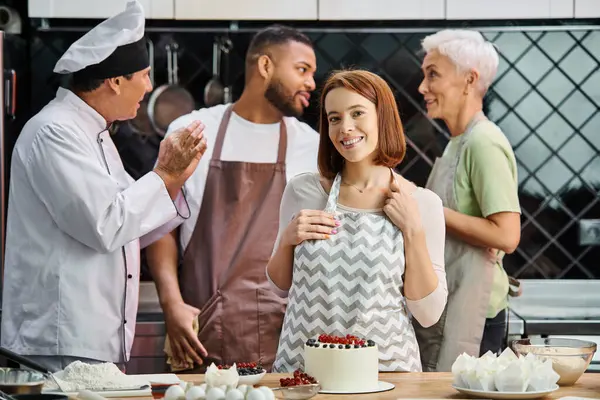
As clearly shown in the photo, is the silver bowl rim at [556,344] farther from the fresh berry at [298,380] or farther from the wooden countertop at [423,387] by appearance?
the fresh berry at [298,380]

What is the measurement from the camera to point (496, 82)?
4.00 metres

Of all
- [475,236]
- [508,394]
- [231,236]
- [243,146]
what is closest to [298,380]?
[508,394]

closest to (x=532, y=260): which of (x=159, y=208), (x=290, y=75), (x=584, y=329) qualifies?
(x=584, y=329)

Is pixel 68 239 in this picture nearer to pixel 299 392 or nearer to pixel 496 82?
pixel 299 392

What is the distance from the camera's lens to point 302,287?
2.38m

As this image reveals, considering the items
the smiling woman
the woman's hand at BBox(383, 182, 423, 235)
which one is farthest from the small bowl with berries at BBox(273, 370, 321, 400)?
the smiling woman

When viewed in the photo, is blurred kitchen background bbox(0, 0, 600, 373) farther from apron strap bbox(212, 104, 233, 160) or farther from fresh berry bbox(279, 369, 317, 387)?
fresh berry bbox(279, 369, 317, 387)

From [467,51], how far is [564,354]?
5.28ft

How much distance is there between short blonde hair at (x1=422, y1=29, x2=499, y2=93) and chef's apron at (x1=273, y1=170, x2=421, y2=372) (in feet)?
3.98

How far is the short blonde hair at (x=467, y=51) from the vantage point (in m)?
3.42

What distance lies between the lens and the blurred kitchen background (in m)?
3.93

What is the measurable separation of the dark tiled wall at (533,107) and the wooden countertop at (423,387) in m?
1.88

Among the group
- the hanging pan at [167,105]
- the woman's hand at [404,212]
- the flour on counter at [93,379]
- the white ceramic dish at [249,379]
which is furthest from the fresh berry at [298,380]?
the hanging pan at [167,105]

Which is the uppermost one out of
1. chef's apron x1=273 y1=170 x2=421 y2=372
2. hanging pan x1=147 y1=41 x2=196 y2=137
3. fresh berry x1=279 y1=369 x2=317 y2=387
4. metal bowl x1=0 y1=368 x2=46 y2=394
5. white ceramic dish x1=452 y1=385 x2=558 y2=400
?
hanging pan x1=147 y1=41 x2=196 y2=137
